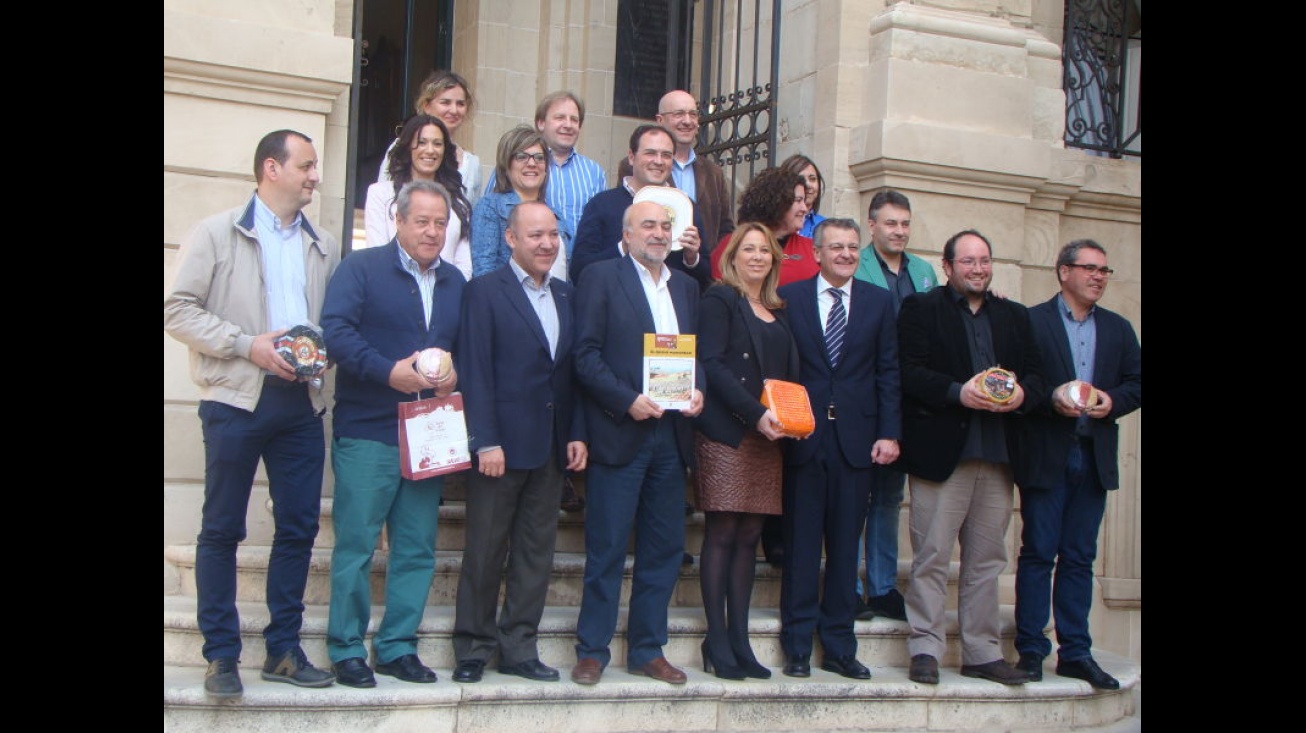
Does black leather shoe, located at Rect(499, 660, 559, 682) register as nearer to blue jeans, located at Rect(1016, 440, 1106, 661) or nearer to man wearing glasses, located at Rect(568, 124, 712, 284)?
man wearing glasses, located at Rect(568, 124, 712, 284)

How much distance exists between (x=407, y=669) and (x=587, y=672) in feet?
2.28

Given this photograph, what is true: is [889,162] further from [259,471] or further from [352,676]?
[352,676]

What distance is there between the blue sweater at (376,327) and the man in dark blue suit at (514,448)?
6.8 inches

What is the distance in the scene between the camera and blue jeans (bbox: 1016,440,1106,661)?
6.86 meters

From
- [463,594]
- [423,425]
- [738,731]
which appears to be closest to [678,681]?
[738,731]

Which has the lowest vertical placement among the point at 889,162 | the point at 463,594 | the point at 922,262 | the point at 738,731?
the point at 738,731

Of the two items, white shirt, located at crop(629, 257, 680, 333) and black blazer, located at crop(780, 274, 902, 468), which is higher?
white shirt, located at crop(629, 257, 680, 333)

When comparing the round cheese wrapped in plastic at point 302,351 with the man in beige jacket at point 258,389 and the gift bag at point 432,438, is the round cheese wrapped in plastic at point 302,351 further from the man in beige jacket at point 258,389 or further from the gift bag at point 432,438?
the gift bag at point 432,438

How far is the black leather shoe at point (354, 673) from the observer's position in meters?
5.71

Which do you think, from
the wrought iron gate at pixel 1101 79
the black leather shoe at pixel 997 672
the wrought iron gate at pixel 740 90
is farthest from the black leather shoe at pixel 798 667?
the wrought iron gate at pixel 1101 79

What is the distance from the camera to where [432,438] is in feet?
19.0

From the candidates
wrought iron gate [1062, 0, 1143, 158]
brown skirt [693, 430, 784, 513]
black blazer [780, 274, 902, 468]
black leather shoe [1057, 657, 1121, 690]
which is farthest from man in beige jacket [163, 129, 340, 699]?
wrought iron gate [1062, 0, 1143, 158]
